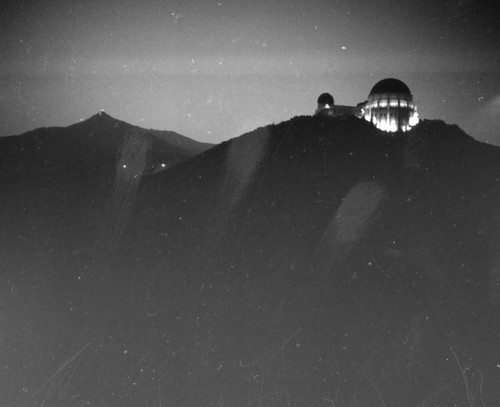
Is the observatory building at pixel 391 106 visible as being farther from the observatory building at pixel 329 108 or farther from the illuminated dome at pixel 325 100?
the illuminated dome at pixel 325 100

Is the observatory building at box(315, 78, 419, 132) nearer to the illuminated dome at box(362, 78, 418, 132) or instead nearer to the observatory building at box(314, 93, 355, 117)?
the illuminated dome at box(362, 78, 418, 132)

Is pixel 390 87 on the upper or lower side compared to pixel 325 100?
lower

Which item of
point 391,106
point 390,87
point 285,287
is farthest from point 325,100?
point 285,287

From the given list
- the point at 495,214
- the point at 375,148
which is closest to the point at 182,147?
the point at 375,148

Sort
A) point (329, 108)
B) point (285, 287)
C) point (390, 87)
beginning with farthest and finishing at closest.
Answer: point (329, 108) < point (390, 87) < point (285, 287)

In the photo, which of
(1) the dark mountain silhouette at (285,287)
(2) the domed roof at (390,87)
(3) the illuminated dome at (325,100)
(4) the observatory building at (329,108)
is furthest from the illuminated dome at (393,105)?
(3) the illuminated dome at (325,100)

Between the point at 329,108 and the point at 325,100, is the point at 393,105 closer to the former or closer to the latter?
the point at 329,108

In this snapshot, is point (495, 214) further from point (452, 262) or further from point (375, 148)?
point (375, 148)

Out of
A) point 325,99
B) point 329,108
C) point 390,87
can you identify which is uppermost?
point 325,99
